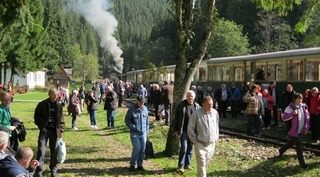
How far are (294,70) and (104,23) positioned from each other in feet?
252

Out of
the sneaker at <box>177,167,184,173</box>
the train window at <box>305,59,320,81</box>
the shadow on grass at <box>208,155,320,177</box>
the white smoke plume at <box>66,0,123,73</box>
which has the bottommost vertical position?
the shadow on grass at <box>208,155,320,177</box>

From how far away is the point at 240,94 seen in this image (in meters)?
18.3

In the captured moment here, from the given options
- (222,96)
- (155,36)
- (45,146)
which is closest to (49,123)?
(45,146)

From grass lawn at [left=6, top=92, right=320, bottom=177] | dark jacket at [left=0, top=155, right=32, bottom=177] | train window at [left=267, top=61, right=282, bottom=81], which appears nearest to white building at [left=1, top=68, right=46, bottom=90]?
train window at [left=267, top=61, right=282, bottom=81]

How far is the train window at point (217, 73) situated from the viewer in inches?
894

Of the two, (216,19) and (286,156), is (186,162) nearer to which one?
(286,156)

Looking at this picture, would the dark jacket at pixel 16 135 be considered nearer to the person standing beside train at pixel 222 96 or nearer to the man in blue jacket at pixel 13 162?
the man in blue jacket at pixel 13 162

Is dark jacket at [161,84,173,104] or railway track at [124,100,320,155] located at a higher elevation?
dark jacket at [161,84,173,104]

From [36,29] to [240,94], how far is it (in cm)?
1100

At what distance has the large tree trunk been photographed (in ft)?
29.5

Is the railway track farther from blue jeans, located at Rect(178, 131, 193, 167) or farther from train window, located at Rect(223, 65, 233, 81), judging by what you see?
train window, located at Rect(223, 65, 233, 81)

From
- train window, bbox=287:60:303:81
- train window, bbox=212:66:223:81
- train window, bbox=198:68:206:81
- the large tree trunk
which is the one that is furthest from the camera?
train window, bbox=198:68:206:81

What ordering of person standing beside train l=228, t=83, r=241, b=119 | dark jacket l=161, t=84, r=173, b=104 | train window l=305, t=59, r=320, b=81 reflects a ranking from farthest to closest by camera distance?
person standing beside train l=228, t=83, r=241, b=119
dark jacket l=161, t=84, r=173, b=104
train window l=305, t=59, r=320, b=81

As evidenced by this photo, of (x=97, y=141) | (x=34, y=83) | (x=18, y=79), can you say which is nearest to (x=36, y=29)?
(x=97, y=141)
